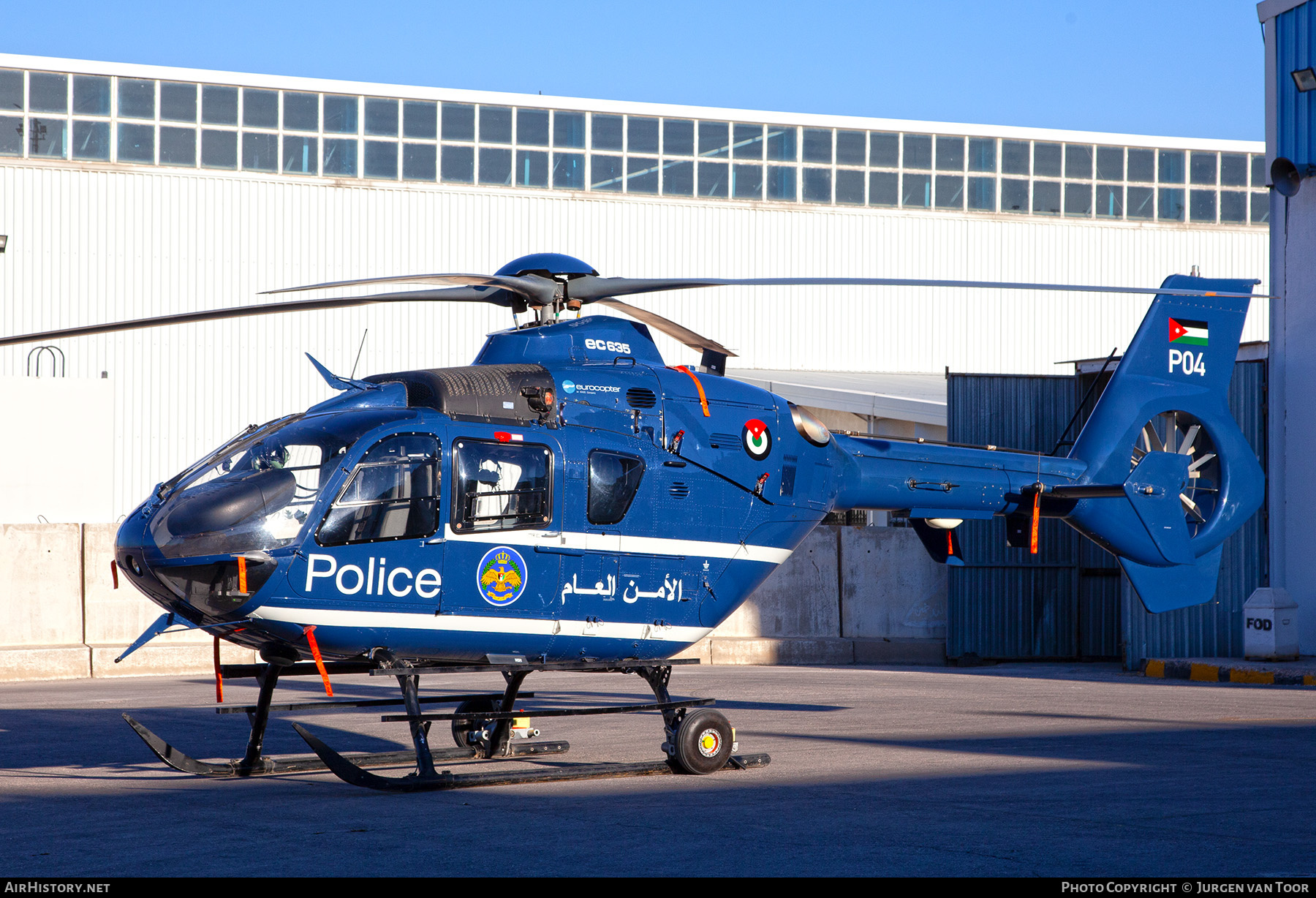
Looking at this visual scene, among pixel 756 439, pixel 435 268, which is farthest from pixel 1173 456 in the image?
pixel 435 268

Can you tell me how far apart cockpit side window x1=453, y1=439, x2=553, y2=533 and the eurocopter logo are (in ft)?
1.80

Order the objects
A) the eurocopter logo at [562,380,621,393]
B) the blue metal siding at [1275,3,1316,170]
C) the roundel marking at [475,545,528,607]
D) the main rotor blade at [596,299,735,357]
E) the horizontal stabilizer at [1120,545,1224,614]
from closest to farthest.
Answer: the roundel marking at [475,545,528,607] → the eurocopter logo at [562,380,621,393] → the main rotor blade at [596,299,735,357] → the horizontal stabilizer at [1120,545,1224,614] → the blue metal siding at [1275,3,1316,170]

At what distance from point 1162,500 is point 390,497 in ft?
24.2

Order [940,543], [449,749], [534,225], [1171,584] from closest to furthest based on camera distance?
1. [449,749]
2. [940,543]
3. [1171,584]
4. [534,225]

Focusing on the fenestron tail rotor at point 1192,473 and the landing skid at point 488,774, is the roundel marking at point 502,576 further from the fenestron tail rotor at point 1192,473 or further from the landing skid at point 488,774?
the fenestron tail rotor at point 1192,473

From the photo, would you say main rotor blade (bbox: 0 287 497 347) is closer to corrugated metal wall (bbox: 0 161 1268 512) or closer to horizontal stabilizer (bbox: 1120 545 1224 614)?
horizontal stabilizer (bbox: 1120 545 1224 614)

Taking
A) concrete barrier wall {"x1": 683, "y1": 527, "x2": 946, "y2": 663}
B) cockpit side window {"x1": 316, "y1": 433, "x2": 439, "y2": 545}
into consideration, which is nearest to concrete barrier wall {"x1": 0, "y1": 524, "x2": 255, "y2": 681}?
concrete barrier wall {"x1": 683, "y1": 527, "x2": 946, "y2": 663}

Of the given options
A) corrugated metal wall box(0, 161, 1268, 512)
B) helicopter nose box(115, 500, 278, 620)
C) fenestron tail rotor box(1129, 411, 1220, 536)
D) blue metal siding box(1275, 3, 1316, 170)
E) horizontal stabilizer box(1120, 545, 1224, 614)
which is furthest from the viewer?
corrugated metal wall box(0, 161, 1268, 512)

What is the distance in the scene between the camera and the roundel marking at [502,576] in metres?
8.87

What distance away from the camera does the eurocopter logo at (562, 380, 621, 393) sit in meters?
9.45

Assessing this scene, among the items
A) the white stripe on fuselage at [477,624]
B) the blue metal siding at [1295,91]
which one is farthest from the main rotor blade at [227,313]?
the blue metal siding at [1295,91]

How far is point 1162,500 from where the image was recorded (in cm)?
1230

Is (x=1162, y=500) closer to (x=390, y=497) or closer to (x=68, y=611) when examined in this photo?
(x=390, y=497)
